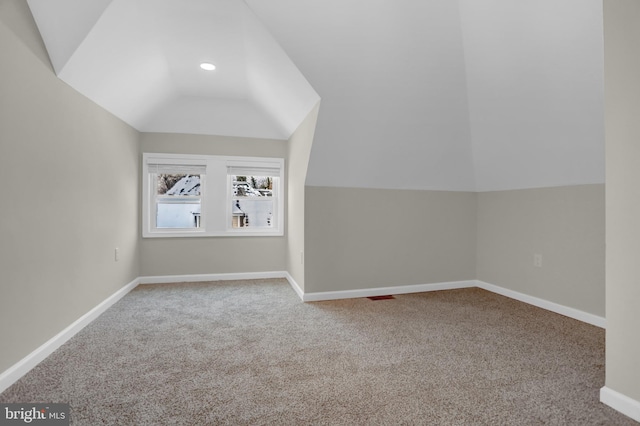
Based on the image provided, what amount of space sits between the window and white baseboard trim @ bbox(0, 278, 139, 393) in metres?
1.39

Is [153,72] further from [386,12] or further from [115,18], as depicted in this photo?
[386,12]

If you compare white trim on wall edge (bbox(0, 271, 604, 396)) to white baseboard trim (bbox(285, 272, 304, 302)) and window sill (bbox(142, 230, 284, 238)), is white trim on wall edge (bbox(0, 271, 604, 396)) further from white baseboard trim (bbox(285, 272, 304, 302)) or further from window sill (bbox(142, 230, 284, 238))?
window sill (bbox(142, 230, 284, 238))

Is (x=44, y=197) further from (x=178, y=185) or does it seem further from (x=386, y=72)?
(x=386, y=72)

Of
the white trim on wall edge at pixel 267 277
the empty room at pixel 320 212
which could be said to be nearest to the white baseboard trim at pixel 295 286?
the white trim on wall edge at pixel 267 277

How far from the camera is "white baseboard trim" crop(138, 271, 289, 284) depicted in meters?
4.24

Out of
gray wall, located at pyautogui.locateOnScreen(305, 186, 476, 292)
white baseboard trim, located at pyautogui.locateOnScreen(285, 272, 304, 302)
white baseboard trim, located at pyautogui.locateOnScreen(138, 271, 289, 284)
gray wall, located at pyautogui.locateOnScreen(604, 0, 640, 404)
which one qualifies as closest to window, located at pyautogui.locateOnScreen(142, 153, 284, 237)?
white baseboard trim, located at pyautogui.locateOnScreen(138, 271, 289, 284)

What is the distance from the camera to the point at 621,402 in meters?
1.54

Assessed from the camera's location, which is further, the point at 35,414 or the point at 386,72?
the point at 386,72

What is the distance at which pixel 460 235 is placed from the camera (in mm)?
4004

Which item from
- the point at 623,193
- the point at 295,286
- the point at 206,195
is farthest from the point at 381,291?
the point at 206,195

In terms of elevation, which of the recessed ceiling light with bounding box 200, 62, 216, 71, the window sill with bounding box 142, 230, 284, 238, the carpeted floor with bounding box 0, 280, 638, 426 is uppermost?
the recessed ceiling light with bounding box 200, 62, 216, 71

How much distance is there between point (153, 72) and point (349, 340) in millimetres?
3191

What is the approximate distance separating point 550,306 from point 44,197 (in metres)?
4.41

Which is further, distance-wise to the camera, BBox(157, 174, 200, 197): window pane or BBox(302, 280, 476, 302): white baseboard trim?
BBox(157, 174, 200, 197): window pane
